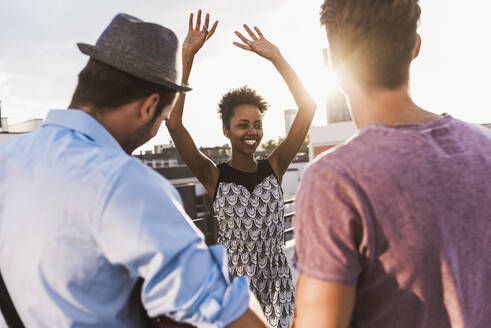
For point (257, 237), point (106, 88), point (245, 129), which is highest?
point (106, 88)

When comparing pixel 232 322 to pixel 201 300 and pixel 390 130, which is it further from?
pixel 390 130

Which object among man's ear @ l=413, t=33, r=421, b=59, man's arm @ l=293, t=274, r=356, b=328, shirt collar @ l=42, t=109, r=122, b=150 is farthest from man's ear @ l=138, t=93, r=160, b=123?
man's ear @ l=413, t=33, r=421, b=59

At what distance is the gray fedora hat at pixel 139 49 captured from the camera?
112cm

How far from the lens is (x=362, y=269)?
952 mm

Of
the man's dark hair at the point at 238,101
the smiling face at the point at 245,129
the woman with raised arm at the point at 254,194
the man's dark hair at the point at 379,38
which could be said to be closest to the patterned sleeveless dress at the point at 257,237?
the woman with raised arm at the point at 254,194

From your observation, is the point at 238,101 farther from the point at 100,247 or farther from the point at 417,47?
the point at 100,247

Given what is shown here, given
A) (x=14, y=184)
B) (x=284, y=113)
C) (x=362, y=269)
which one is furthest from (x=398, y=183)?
(x=284, y=113)

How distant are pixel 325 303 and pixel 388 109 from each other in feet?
1.88

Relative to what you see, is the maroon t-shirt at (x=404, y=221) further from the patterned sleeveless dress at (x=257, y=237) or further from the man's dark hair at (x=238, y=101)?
the man's dark hair at (x=238, y=101)

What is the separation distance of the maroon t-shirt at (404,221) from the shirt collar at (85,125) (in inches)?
24.9

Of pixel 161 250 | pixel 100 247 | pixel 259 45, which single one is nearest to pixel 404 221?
pixel 161 250

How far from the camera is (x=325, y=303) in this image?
92cm

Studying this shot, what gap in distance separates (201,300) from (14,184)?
0.64 metres

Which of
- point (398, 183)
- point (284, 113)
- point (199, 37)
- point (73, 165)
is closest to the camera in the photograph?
point (398, 183)
